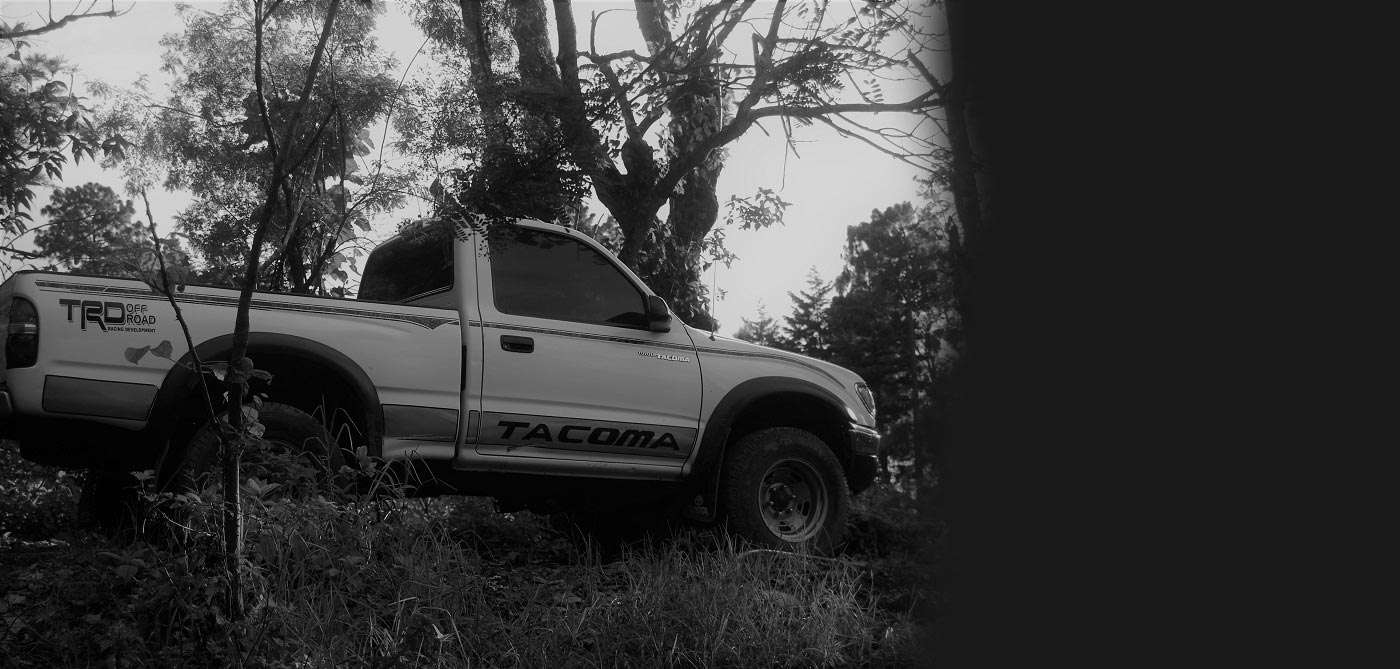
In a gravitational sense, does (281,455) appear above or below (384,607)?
above

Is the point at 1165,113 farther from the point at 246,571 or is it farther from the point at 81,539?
the point at 81,539

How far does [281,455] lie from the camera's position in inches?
176

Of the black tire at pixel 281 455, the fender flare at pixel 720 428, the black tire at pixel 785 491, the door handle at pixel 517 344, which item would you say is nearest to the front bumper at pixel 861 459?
the black tire at pixel 785 491

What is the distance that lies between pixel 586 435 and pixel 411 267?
1.45 m

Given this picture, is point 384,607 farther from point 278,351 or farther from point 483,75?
point 483,75

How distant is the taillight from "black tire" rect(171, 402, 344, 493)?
700 mm

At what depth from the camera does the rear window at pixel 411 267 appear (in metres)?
5.74

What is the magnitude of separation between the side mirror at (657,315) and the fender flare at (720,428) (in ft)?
1.82

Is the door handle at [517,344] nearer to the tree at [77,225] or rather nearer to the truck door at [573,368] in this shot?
the truck door at [573,368]

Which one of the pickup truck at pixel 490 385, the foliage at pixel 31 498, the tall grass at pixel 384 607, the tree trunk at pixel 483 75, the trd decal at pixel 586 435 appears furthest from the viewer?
the foliage at pixel 31 498

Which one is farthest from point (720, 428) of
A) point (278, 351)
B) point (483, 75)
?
point (483, 75)

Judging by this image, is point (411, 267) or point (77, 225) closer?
point (411, 267)

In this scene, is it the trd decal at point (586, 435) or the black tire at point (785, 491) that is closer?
the trd decal at point (586, 435)

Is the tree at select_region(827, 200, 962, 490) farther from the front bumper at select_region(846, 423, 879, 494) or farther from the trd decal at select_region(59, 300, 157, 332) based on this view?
the front bumper at select_region(846, 423, 879, 494)
